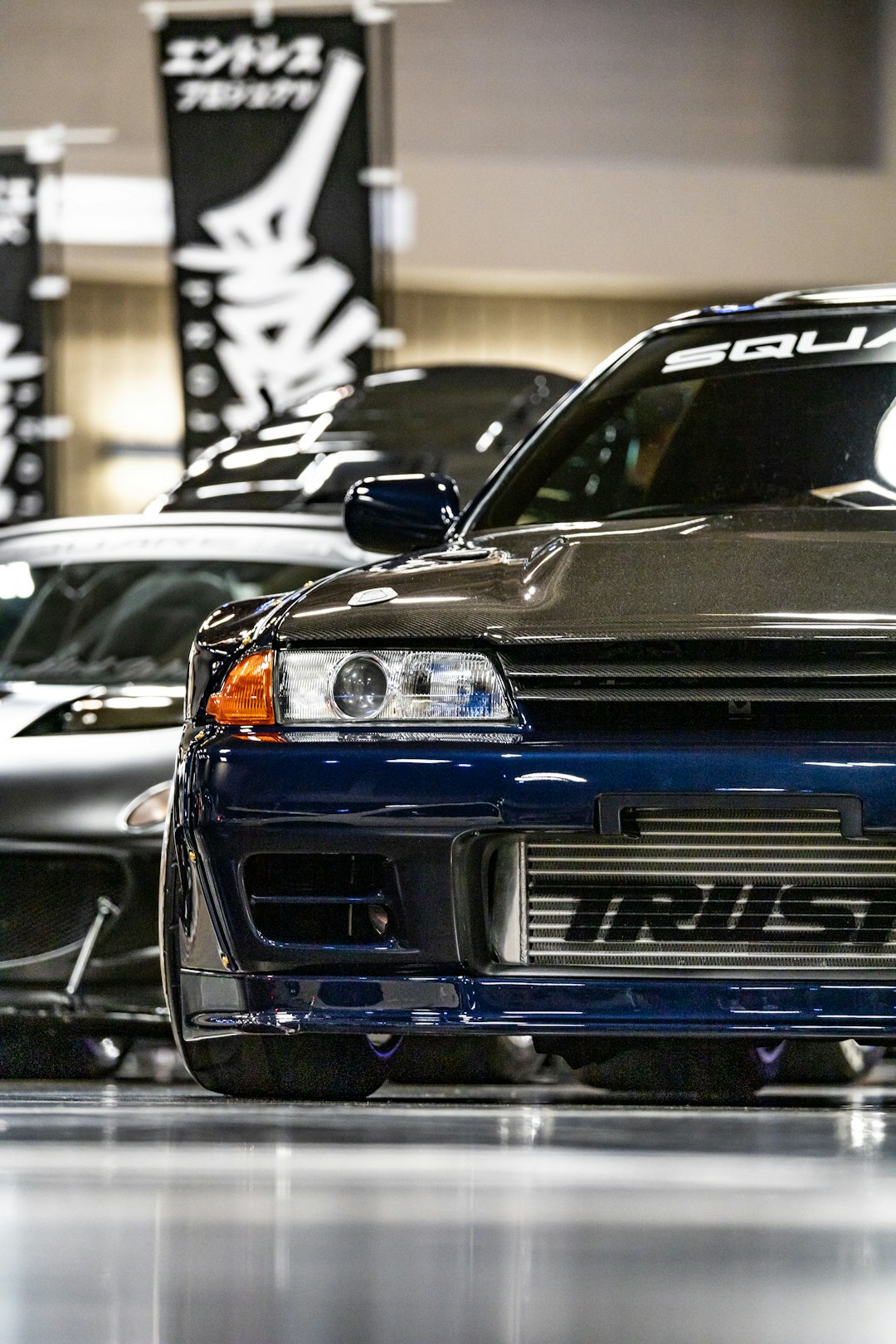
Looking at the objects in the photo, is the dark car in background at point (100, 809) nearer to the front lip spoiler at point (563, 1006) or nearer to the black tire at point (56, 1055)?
the black tire at point (56, 1055)

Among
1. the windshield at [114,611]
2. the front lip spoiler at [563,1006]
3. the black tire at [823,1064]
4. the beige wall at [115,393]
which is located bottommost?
the beige wall at [115,393]

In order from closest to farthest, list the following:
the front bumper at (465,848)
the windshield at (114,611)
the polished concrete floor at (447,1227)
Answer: the polished concrete floor at (447,1227)
the front bumper at (465,848)
the windshield at (114,611)

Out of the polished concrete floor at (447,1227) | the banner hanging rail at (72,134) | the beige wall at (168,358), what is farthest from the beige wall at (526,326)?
the polished concrete floor at (447,1227)

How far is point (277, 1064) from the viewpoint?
11.3 feet

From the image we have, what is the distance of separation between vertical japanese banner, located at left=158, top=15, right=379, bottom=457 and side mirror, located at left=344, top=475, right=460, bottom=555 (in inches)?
240

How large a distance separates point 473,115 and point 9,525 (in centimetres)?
1337

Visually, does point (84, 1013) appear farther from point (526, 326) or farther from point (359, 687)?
point (526, 326)

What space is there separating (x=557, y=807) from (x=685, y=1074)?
134 cm

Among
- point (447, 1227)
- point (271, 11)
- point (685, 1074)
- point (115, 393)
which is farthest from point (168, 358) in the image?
point (447, 1227)

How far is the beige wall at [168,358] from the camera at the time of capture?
19.0 m

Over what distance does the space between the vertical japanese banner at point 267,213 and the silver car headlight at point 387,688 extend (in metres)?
6.99

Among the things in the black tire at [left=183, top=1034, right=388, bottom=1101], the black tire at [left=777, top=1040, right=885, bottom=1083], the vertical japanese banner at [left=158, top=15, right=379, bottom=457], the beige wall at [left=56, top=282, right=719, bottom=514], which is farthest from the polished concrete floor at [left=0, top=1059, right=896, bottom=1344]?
the beige wall at [left=56, top=282, right=719, bottom=514]

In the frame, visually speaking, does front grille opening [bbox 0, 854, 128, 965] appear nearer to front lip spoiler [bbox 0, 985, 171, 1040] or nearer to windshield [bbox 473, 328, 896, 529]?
front lip spoiler [bbox 0, 985, 171, 1040]

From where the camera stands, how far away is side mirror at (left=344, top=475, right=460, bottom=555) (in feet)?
13.1
